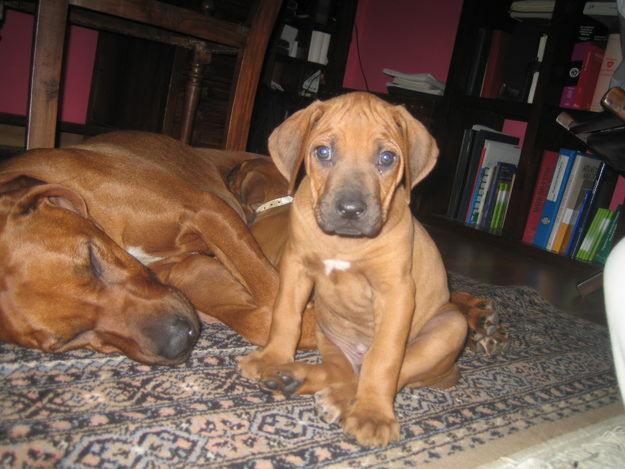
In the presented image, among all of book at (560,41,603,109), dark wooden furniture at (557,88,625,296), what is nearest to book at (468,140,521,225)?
book at (560,41,603,109)

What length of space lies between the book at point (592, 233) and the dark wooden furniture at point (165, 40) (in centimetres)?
334

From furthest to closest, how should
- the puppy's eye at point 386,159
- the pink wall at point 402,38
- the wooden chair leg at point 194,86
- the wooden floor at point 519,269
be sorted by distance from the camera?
1. the pink wall at point 402,38
2. the wooden floor at point 519,269
3. the wooden chair leg at point 194,86
4. the puppy's eye at point 386,159

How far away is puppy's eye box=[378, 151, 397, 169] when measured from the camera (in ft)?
5.92

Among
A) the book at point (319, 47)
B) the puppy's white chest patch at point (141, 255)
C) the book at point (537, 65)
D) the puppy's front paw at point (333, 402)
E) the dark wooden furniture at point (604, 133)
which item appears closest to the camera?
the puppy's front paw at point (333, 402)

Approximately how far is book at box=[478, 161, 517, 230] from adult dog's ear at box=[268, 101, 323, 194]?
402 cm

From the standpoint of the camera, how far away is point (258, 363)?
1773mm

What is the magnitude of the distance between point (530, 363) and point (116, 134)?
2.43 meters

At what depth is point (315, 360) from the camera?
6.75ft

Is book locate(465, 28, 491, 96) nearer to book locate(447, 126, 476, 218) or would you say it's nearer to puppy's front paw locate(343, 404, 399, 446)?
book locate(447, 126, 476, 218)

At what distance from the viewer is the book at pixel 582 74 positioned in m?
4.73

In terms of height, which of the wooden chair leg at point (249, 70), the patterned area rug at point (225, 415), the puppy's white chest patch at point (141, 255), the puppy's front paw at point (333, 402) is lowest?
the patterned area rug at point (225, 415)

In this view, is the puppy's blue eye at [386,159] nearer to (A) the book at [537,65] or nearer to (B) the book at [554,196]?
(B) the book at [554,196]

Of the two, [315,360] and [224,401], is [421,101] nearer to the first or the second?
[315,360]

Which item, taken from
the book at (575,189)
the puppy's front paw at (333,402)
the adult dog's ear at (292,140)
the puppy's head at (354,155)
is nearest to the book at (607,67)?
the book at (575,189)
